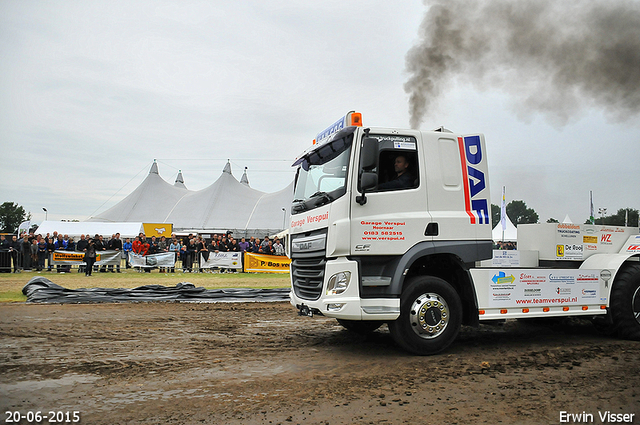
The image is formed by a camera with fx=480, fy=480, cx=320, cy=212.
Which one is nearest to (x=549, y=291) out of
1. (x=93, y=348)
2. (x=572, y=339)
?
(x=572, y=339)

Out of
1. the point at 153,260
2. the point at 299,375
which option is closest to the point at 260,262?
the point at 153,260

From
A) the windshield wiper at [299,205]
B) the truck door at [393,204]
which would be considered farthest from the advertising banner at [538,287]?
the windshield wiper at [299,205]

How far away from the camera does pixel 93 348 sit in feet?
21.4

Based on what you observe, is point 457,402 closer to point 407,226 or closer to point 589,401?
point 589,401

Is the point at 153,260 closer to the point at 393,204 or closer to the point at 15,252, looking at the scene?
the point at 15,252

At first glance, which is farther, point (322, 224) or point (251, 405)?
point (322, 224)

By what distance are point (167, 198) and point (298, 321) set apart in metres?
38.9

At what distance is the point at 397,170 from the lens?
20.9ft

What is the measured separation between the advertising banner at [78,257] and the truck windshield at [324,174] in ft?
58.9

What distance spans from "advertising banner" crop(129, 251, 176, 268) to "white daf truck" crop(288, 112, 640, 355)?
16.9 metres

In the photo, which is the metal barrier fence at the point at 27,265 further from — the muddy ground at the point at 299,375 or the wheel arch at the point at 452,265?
the wheel arch at the point at 452,265

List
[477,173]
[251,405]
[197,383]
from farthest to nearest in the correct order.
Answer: [477,173] < [197,383] < [251,405]

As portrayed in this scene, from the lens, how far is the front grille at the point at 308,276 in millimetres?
6305

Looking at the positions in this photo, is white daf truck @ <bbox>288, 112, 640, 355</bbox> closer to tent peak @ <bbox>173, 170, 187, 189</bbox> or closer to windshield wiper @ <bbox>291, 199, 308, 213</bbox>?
windshield wiper @ <bbox>291, 199, 308, 213</bbox>
